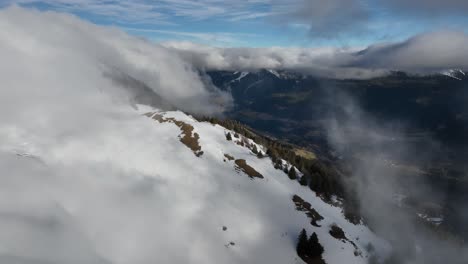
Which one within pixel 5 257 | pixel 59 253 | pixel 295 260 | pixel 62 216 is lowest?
pixel 295 260

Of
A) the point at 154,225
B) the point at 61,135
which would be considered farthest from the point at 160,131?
the point at 154,225

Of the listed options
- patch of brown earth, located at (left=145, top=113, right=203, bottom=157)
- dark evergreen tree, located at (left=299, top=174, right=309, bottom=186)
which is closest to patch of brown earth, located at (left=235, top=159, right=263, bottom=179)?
patch of brown earth, located at (left=145, top=113, right=203, bottom=157)

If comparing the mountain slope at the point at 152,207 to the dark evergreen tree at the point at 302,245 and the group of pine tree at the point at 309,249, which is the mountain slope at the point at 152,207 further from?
the group of pine tree at the point at 309,249

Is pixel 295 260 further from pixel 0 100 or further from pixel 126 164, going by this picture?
pixel 0 100

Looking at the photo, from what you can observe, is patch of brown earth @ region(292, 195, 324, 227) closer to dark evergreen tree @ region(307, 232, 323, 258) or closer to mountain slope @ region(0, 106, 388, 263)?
mountain slope @ region(0, 106, 388, 263)

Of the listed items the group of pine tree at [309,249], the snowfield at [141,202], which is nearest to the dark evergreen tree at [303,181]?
the snowfield at [141,202]

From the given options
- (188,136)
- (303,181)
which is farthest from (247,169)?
(188,136)
